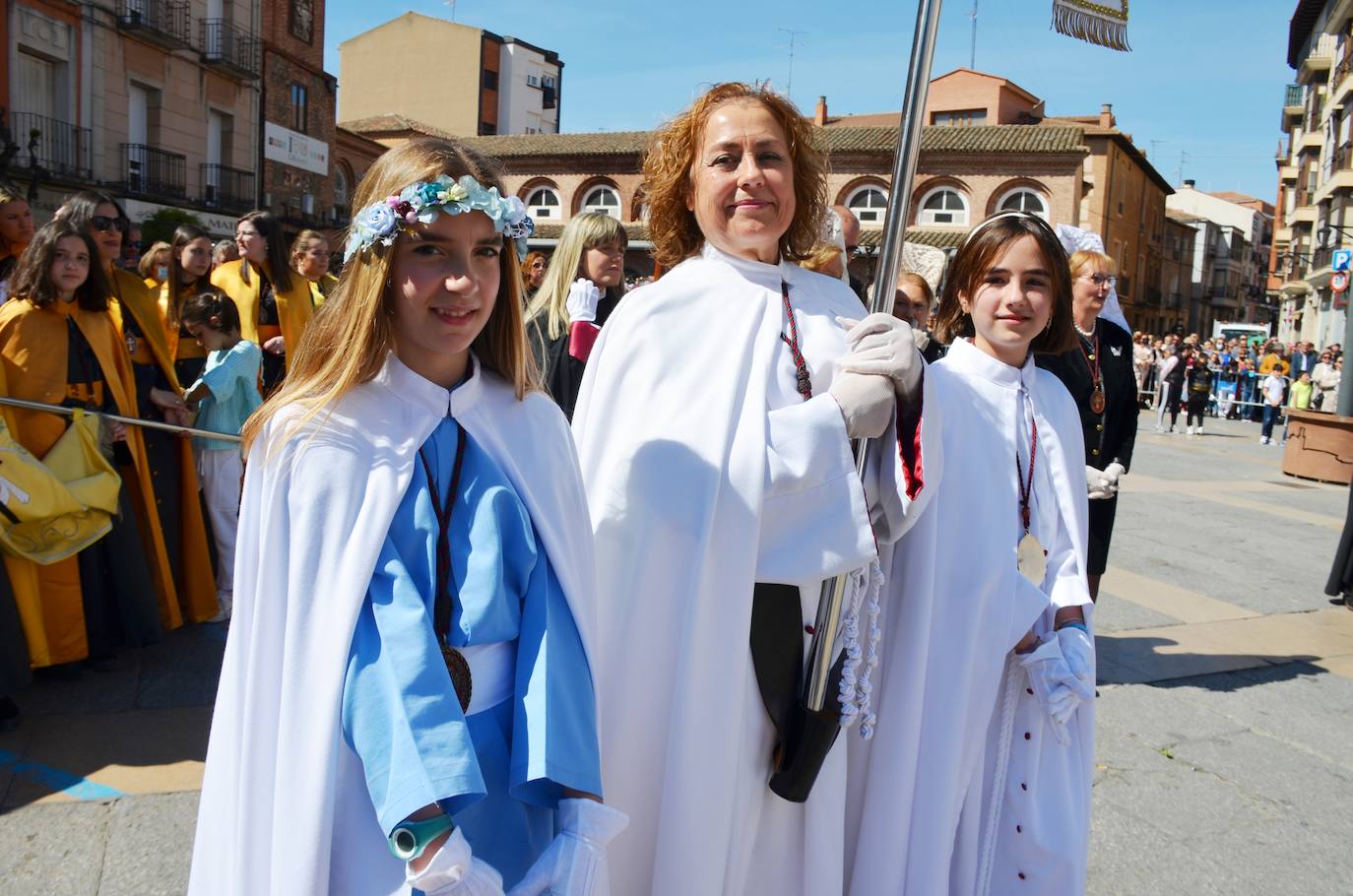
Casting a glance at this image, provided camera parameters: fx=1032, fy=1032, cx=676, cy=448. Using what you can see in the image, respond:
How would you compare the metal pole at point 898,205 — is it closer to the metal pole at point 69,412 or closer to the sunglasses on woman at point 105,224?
the metal pole at point 69,412

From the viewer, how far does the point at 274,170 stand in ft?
95.0

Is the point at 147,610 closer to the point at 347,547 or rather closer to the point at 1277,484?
the point at 347,547

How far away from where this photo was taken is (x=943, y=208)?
3503 cm

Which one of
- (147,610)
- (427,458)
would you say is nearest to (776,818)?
(427,458)

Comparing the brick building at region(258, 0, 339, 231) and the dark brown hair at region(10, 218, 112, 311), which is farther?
the brick building at region(258, 0, 339, 231)

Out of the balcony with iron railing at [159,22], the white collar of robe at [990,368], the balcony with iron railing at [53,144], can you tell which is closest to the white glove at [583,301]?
the white collar of robe at [990,368]

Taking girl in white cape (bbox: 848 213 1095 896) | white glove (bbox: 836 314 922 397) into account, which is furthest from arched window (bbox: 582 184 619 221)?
white glove (bbox: 836 314 922 397)

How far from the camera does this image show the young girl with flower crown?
1538mm

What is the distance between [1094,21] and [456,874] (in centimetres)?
233

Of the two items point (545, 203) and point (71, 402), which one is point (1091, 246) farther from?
point (545, 203)

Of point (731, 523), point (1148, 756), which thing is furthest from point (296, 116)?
point (731, 523)

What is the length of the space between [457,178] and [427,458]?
51 centimetres

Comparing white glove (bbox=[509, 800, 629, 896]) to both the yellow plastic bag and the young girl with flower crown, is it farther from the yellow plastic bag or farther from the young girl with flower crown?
the yellow plastic bag

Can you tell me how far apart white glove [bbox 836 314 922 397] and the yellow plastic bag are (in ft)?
10.5
